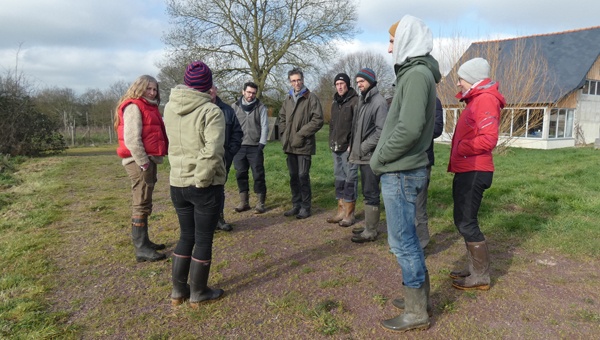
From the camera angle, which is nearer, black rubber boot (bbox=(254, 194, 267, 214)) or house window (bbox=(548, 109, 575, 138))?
black rubber boot (bbox=(254, 194, 267, 214))

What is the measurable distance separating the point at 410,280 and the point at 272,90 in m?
21.0

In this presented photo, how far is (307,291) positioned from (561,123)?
25355 mm

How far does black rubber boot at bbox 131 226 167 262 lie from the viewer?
406 centimetres

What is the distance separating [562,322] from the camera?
284 cm

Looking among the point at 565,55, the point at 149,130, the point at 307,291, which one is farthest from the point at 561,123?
the point at 149,130

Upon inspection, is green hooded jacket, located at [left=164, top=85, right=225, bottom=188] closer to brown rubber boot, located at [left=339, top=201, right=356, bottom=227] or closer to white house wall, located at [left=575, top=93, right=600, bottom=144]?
brown rubber boot, located at [left=339, top=201, right=356, bottom=227]

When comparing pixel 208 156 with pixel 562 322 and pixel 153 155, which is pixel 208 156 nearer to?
pixel 153 155

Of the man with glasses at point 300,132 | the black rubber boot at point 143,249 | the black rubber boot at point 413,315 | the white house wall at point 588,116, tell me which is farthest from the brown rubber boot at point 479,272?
the white house wall at point 588,116

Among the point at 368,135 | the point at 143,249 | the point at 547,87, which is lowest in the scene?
the point at 143,249

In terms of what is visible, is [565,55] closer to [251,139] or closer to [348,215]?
[348,215]

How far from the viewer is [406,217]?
2.63 metres

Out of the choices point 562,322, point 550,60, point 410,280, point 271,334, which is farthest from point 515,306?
point 550,60

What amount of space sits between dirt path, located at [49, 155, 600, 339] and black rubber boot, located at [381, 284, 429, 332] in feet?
0.22

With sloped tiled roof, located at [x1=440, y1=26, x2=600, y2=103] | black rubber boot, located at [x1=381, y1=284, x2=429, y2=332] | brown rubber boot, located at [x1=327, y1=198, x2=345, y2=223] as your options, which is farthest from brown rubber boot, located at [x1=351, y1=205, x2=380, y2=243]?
sloped tiled roof, located at [x1=440, y1=26, x2=600, y2=103]
